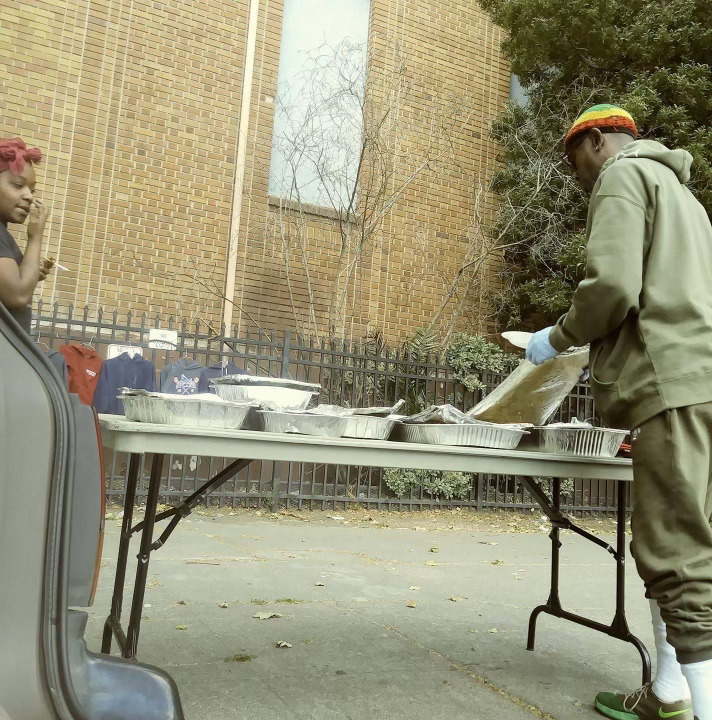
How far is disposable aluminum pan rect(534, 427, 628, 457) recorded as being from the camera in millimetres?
2707

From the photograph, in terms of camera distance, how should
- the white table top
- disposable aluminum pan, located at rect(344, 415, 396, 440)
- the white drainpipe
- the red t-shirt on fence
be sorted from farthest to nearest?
the white drainpipe
the red t-shirt on fence
disposable aluminum pan, located at rect(344, 415, 396, 440)
the white table top

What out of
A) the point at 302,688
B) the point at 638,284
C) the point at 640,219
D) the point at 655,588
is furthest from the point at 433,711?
the point at 640,219

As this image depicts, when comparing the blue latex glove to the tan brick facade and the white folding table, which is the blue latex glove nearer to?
the white folding table

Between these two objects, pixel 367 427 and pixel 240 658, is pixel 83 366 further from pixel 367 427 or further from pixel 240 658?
pixel 367 427

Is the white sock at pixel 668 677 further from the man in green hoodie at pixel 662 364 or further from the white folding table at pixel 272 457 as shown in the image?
the white folding table at pixel 272 457

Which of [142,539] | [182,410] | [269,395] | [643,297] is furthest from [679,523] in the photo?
[142,539]

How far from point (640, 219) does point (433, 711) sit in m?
1.94

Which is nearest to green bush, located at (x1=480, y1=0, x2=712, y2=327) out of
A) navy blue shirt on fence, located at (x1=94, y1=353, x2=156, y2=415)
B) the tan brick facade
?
the tan brick facade

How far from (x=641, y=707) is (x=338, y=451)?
1545mm

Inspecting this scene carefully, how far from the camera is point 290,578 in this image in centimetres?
482

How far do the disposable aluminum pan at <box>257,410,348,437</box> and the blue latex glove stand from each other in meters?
0.76

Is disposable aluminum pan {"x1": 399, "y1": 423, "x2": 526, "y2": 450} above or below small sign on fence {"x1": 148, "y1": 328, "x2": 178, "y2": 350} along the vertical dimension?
below

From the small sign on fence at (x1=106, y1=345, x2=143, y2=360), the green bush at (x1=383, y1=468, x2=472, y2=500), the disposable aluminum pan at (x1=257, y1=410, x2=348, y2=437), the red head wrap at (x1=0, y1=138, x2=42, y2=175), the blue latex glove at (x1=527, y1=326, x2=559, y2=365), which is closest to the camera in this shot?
the disposable aluminum pan at (x1=257, y1=410, x2=348, y2=437)

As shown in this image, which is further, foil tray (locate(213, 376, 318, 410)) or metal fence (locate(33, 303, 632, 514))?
metal fence (locate(33, 303, 632, 514))
